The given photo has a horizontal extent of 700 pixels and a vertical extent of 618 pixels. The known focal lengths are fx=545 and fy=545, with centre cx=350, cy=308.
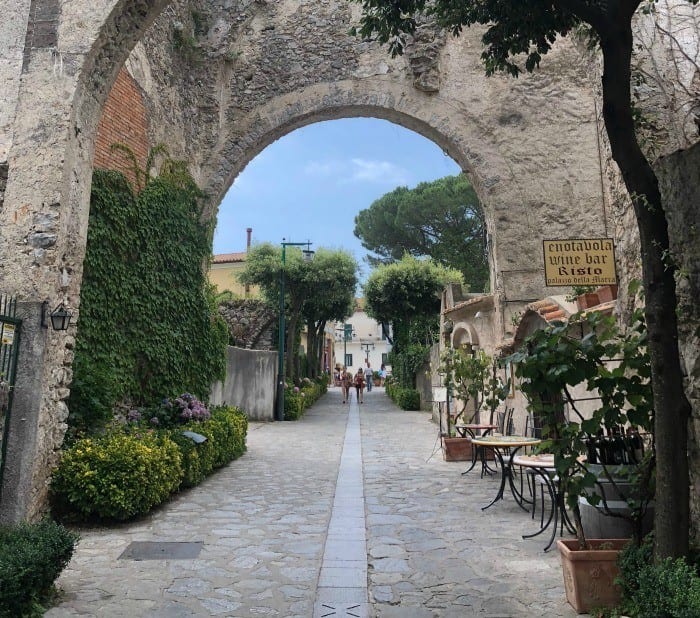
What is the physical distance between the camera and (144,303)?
7.87 m

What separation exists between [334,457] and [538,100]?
25.9 ft

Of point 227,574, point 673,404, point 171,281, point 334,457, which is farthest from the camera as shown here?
point 334,457

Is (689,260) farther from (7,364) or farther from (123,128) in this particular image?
(123,128)

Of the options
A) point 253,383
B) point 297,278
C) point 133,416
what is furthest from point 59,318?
point 297,278

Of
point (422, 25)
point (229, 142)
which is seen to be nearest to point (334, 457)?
point (229, 142)

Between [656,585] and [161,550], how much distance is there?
11.6 ft

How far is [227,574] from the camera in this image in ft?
12.5

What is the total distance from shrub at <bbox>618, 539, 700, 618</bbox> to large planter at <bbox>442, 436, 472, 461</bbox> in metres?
6.02

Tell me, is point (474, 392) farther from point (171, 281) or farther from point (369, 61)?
point (369, 61)

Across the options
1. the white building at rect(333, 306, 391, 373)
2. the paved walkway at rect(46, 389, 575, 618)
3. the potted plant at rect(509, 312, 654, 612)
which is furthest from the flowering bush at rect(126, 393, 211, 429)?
the white building at rect(333, 306, 391, 373)

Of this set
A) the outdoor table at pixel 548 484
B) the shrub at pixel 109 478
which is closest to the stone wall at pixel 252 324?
the shrub at pixel 109 478

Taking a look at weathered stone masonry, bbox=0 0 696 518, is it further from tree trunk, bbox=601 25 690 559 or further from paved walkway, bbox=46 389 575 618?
tree trunk, bbox=601 25 690 559

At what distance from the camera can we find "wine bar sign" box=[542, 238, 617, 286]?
5203 millimetres

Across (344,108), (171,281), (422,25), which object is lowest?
(171,281)
